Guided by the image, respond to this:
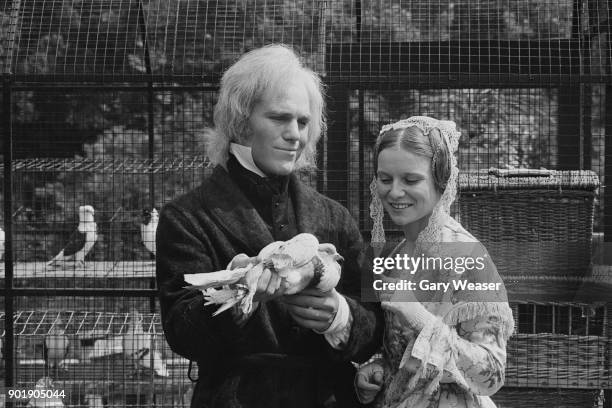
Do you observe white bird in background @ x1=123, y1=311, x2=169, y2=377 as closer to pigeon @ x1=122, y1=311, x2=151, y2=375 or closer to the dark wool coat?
pigeon @ x1=122, y1=311, x2=151, y2=375

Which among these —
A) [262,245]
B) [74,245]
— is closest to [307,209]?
[262,245]

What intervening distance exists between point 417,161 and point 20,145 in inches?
188

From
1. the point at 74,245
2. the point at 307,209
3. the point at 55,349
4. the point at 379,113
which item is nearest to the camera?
the point at 307,209

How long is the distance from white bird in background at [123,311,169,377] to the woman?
2642 millimetres

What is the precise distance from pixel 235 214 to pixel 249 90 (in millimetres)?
296

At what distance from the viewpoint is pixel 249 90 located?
225cm

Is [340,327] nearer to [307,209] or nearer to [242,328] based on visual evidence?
[242,328]

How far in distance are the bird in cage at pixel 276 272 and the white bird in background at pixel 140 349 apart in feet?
9.07

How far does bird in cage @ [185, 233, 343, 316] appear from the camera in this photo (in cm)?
194

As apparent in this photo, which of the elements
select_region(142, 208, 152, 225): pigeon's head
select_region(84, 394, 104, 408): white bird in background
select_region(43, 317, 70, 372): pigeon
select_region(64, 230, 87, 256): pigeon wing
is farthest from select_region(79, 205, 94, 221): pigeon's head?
select_region(84, 394, 104, 408): white bird in background

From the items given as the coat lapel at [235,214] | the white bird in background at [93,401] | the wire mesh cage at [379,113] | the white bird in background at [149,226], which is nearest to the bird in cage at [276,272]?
the coat lapel at [235,214]

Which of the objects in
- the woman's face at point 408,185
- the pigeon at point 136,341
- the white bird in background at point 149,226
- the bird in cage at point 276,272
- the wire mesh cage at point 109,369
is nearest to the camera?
the bird in cage at point 276,272

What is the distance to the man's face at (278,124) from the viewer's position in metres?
2.25

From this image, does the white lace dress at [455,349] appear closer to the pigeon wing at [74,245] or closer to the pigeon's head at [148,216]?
the pigeon's head at [148,216]
